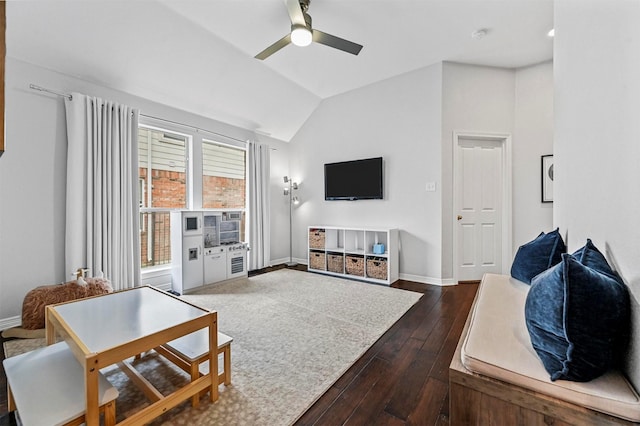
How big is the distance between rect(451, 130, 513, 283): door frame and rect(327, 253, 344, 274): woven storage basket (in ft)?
5.32

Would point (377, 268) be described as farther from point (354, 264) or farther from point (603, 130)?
point (603, 130)

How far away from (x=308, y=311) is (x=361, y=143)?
2845 millimetres

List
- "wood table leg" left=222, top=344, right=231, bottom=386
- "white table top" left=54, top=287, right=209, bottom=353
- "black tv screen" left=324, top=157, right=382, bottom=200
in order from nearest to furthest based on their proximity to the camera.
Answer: "white table top" left=54, top=287, right=209, bottom=353 < "wood table leg" left=222, top=344, right=231, bottom=386 < "black tv screen" left=324, top=157, right=382, bottom=200

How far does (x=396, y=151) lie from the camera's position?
3.98 m

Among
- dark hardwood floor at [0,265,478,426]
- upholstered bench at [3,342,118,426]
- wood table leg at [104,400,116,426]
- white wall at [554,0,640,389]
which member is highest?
white wall at [554,0,640,389]

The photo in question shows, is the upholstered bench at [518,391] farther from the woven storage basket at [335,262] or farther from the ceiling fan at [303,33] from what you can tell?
the woven storage basket at [335,262]

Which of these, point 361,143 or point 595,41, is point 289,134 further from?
point 595,41

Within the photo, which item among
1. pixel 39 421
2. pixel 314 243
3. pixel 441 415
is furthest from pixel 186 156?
pixel 441 415

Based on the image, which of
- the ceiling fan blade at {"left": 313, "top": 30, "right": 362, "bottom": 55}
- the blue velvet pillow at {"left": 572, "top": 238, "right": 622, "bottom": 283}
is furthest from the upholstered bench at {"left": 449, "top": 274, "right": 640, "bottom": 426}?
the ceiling fan blade at {"left": 313, "top": 30, "right": 362, "bottom": 55}

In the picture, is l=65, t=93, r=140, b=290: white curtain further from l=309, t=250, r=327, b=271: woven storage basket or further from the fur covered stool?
l=309, t=250, r=327, b=271: woven storage basket

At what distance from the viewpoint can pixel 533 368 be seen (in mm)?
981

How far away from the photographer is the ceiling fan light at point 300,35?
89.4 inches

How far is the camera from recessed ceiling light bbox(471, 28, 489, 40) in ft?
9.49

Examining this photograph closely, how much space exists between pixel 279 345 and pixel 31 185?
9.44 ft
